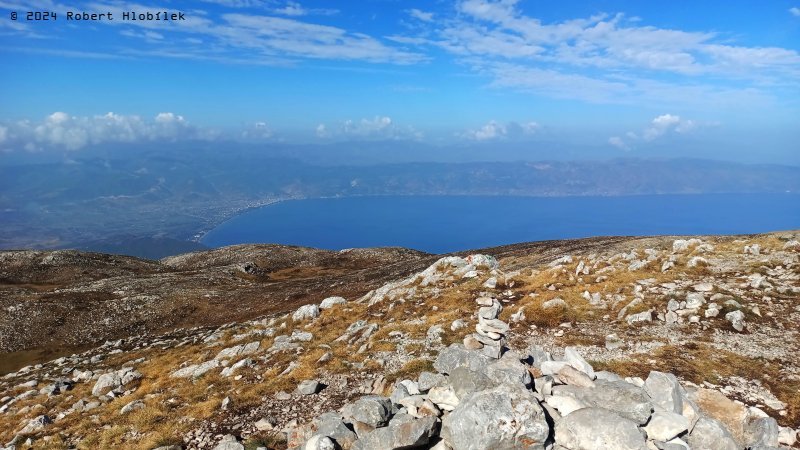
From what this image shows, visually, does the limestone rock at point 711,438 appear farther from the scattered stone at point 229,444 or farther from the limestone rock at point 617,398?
the scattered stone at point 229,444

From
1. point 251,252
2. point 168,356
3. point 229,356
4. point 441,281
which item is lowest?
point 251,252

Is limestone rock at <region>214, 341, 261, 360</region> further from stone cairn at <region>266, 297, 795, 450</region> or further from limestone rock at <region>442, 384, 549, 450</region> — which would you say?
limestone rock at <region>442, 384, 549, 450</region>

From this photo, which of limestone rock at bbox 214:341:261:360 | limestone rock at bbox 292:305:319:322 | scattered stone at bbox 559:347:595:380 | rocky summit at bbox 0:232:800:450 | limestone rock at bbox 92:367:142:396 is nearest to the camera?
rocky summit at bbox 0:232:800:450

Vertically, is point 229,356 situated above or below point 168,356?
above

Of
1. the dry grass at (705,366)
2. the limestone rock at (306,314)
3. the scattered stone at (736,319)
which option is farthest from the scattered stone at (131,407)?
the scattered stone at (736,319)

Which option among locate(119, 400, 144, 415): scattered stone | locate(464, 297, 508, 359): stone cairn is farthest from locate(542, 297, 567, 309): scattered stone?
locate(119, 400, 144, 415): scattered stone

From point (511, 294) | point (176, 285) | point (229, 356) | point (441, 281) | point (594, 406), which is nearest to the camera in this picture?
point (594, 406)

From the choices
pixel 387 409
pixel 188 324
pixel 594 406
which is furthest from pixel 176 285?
pixel 594 406

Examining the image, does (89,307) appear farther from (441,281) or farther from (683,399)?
(683,399)

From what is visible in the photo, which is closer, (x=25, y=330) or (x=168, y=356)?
(x=168, y=356)
